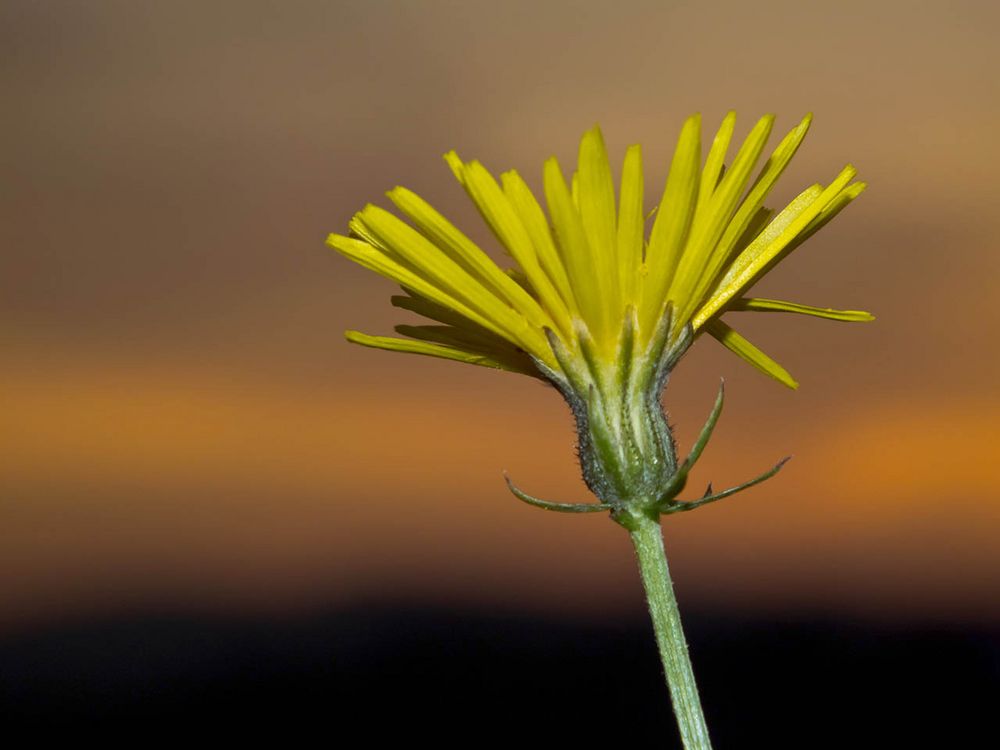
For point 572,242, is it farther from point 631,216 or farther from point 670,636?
point 670,636

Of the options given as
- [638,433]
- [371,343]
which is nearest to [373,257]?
[371,343]

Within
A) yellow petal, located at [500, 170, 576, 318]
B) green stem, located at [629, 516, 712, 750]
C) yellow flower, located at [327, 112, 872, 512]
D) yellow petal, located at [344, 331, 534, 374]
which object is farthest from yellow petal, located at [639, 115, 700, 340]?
green stem, located at [629, 516, 712, 750]

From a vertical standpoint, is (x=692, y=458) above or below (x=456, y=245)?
below

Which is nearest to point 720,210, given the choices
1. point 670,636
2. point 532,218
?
point 532,218

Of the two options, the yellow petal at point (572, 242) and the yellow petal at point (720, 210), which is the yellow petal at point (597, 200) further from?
the yellow petal at point (720, 210)

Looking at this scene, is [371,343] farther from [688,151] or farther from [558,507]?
[688,151]

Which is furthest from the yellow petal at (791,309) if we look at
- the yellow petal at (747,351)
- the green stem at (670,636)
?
the green stem at (670,636)
